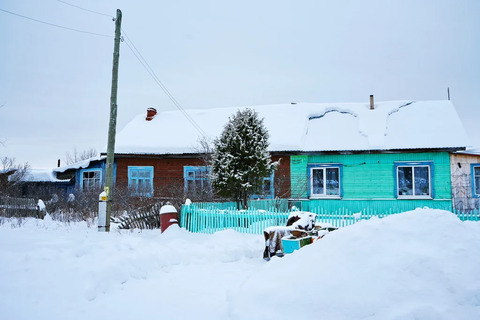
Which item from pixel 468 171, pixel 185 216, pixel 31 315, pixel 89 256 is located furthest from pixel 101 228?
pixel 468 171

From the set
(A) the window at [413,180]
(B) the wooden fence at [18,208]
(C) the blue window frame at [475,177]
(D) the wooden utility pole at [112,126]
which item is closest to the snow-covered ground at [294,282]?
(D) the wooden utility pole at [112,126]

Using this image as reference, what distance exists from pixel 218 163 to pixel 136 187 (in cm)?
692

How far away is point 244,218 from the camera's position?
1095 centimetres

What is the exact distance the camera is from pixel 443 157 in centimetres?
1572

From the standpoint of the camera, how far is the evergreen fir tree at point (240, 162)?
12281mm

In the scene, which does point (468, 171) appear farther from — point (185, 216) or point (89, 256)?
point (89, 256)

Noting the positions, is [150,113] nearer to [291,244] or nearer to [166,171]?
[166,171]


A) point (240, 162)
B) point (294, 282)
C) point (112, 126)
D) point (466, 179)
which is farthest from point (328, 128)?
point (294, 282)

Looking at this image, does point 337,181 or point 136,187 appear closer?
point 337,181

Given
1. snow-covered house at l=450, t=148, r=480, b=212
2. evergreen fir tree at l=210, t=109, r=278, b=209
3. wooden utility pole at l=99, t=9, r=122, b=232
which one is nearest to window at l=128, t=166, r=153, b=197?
evergreen fir tree at l=210, t=109, r=278, b=209

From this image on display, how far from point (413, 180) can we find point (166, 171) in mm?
11288

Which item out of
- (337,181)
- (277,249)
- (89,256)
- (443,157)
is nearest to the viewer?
(89,256)

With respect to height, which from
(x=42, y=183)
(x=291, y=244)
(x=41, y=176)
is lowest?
(x=291, y=244)

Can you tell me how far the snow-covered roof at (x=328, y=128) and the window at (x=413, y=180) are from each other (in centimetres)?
92
